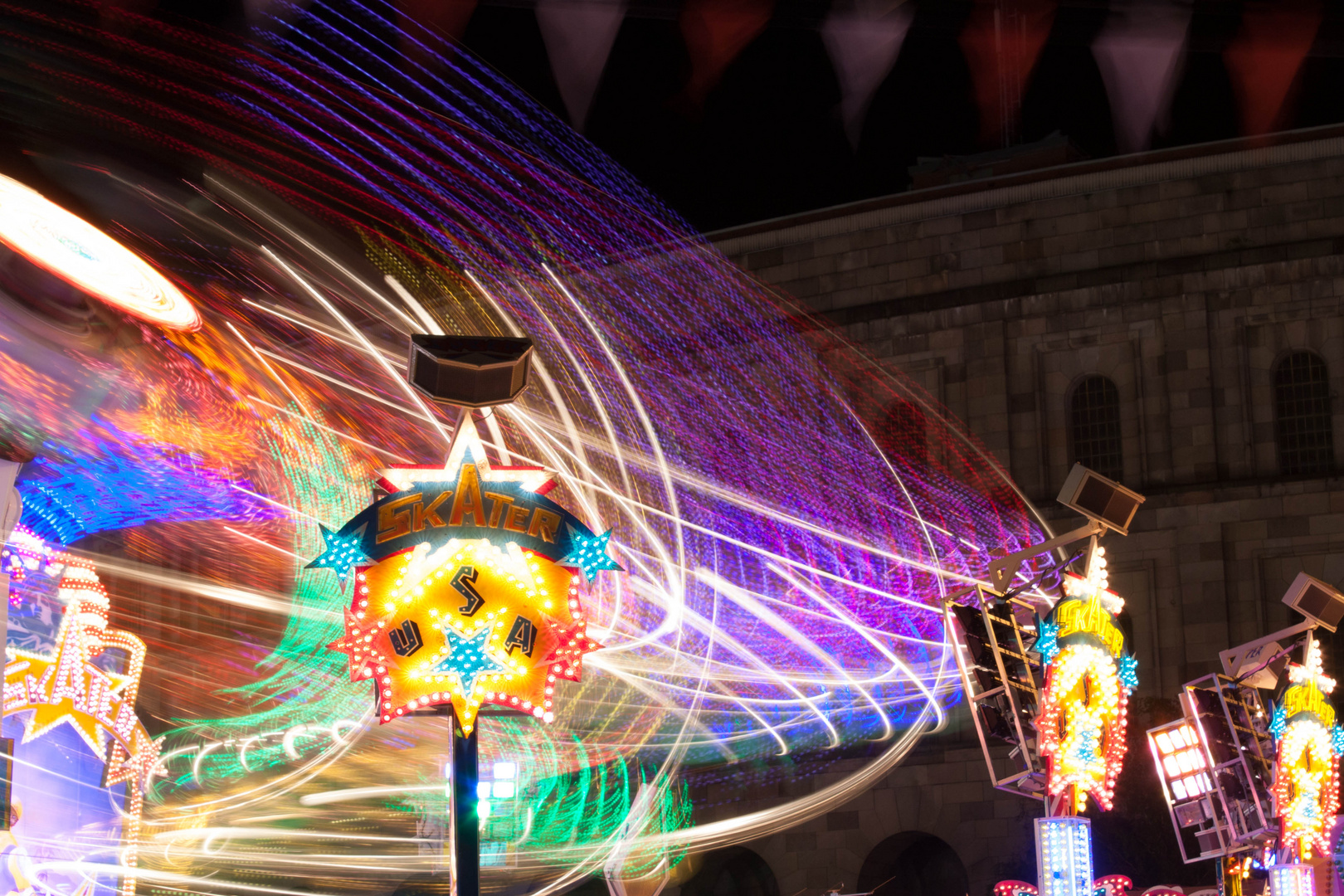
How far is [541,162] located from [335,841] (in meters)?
27.1

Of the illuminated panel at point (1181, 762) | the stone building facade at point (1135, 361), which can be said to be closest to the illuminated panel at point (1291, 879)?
the illuminated panel at point (1181, 762)

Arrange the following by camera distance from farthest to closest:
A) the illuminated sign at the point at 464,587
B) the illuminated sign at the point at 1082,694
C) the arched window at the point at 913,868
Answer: the arched window at the point at 913,868
the illuminated sign at the point at 1082,694
the illuminated sign at the point at 464,587

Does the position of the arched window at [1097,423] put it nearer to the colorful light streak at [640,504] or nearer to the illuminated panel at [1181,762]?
the colorful light streak at [640,504]

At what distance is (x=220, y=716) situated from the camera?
48656mm

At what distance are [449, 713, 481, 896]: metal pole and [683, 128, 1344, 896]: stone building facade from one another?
28.2 metres

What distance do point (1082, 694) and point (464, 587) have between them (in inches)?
393

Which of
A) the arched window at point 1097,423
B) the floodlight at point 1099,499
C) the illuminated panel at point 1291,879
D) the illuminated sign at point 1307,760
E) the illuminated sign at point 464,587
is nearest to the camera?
the illuminated sign at point 464,587

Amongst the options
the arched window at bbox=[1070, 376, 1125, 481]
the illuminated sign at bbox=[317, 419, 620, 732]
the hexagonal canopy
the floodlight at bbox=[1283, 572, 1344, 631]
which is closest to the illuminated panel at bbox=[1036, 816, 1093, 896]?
the illuminated sign at bbox=[317, 419, 620, 732]

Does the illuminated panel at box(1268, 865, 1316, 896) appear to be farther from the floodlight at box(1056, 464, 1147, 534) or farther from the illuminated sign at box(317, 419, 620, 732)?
the illuminated sign at box(317, 419, 620, 732)

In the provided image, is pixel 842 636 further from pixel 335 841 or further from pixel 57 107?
pixel 57 107

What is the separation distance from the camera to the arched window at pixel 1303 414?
3928cm

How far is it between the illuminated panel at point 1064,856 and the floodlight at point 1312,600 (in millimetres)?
9735

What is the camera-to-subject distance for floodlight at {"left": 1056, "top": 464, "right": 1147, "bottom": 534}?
20703mm

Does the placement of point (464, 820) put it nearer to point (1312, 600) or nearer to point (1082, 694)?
point (1082, 694)
